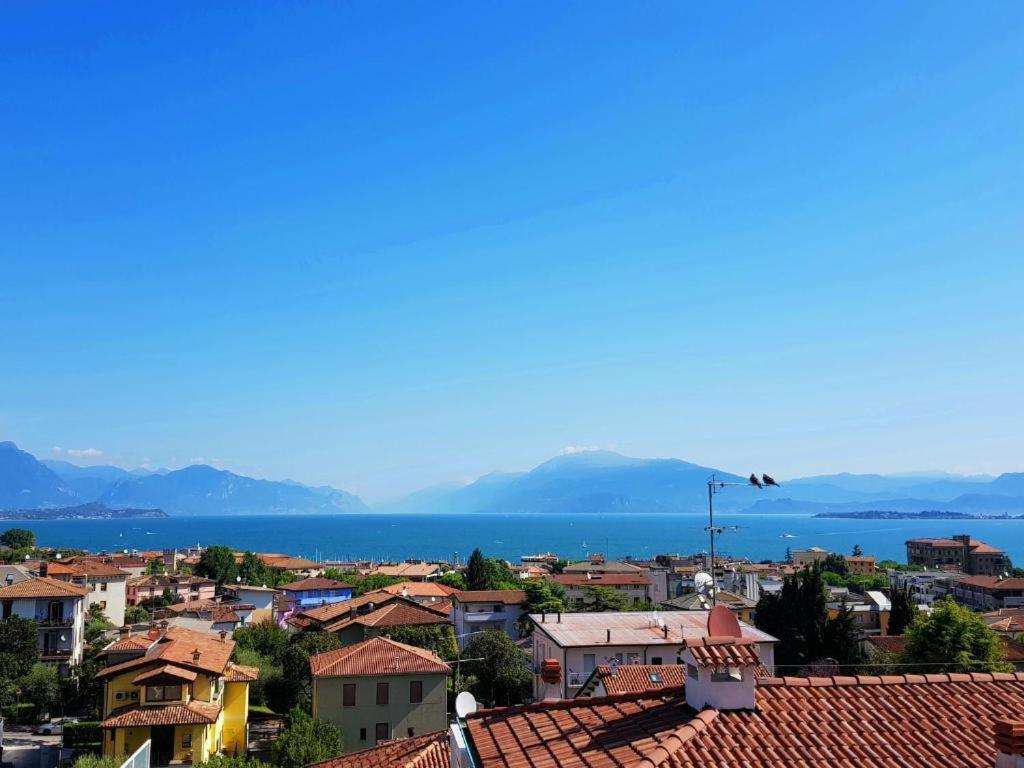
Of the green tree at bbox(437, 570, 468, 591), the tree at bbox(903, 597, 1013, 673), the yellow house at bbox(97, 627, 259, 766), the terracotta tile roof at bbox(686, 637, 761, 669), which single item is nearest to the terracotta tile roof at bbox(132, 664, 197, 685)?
the yellow house at bbox(97, 627, 259, 766)

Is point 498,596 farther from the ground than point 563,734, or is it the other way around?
point 563,734

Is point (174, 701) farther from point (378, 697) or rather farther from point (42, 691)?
point (42, 691)

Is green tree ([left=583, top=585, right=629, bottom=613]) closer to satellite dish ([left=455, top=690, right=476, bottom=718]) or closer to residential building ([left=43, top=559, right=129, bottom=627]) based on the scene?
residential building ([left=43, top=559, right=129, bottom=627])

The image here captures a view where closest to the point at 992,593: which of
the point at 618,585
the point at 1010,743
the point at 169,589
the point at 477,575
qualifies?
the point at 618,585

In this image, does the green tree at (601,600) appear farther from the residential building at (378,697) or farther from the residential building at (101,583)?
the residential building at (101,583)

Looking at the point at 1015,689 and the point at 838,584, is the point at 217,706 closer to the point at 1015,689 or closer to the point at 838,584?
the point at 1015,689

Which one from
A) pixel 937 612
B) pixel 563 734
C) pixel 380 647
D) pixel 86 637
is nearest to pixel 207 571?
pixel 86 637

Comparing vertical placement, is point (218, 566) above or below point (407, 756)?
below
